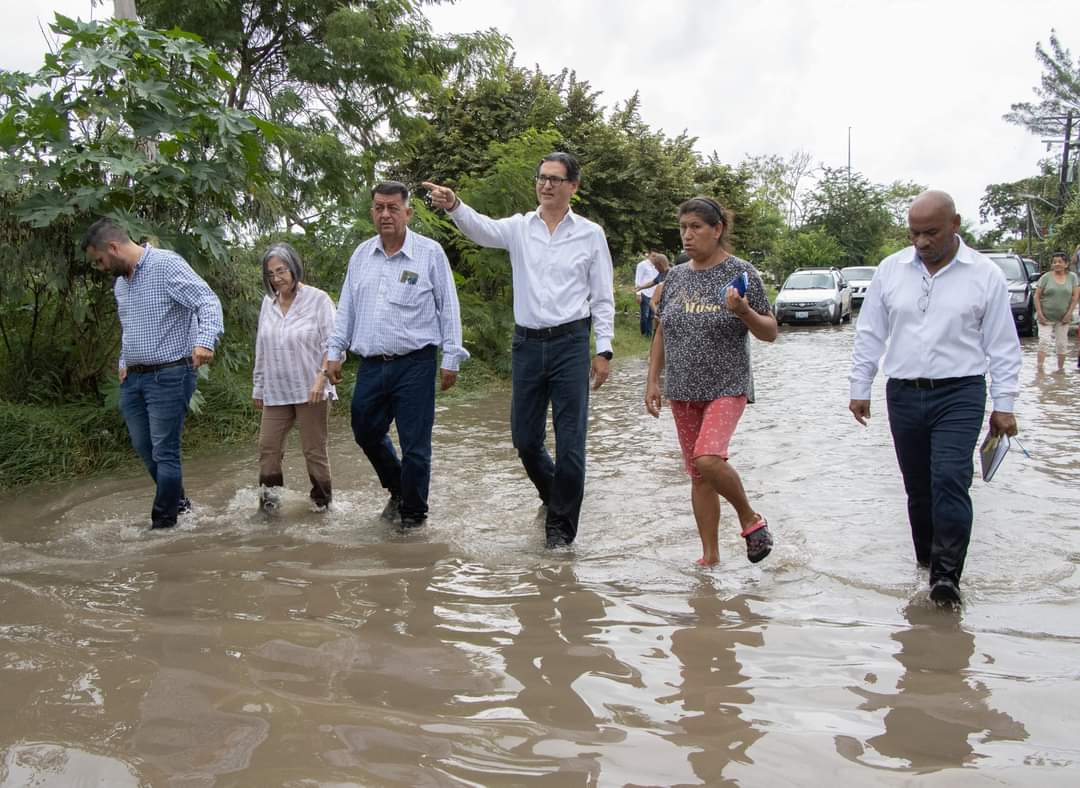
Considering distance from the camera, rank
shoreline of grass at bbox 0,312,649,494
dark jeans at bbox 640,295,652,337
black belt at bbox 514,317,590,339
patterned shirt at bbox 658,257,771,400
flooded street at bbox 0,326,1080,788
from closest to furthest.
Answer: flooded street at bbox 0,326,1080,788 < patterned shirt at bbox 658,257,771,400 < black belt at bbox 514,317,590,339 < shoreline of grass at bbox 0,312,649,494 < dark jeans at bbox 640,295,652,337

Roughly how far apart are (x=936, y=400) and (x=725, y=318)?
1032 mm

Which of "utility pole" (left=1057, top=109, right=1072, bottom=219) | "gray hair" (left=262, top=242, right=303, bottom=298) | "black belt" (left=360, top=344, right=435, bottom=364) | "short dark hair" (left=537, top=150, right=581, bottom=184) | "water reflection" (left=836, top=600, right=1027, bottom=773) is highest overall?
"utility pole" (left=1057, top=109, right=1072, bottom=219)

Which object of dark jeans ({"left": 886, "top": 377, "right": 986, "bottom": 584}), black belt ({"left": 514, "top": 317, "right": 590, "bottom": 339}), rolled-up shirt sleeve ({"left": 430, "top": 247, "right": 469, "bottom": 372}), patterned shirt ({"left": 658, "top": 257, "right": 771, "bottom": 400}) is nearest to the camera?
dark jeans ({"left": 886, "top": 377, "right": 986, "bottom": 584})

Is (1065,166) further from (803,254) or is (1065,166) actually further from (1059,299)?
(1059,299)

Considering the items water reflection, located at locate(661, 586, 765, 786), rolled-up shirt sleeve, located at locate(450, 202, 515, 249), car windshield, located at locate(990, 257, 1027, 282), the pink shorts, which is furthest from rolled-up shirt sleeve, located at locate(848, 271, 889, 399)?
car windshield, located at locate(990, 257, 1027, 282)

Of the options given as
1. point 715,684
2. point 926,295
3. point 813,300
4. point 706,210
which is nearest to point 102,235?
point 706,210

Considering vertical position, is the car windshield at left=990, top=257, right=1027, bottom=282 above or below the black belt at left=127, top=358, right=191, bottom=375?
above

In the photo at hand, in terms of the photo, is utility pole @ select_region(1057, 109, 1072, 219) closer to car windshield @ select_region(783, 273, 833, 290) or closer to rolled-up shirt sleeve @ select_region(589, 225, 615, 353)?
car windshield @ select_region(783, 273, 833, 290)

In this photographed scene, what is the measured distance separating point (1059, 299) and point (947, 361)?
34.1ft

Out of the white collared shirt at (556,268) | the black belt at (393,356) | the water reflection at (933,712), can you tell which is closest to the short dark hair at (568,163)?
the white collared shirt at (556,268)

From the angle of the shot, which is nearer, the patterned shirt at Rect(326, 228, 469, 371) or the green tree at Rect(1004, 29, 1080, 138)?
the patterned shirt at Rect(326, 228, 469, 371)

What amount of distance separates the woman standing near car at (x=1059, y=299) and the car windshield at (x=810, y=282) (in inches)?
497

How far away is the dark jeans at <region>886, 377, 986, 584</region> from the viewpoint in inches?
171

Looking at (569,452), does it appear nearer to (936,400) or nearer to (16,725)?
(936,400)
